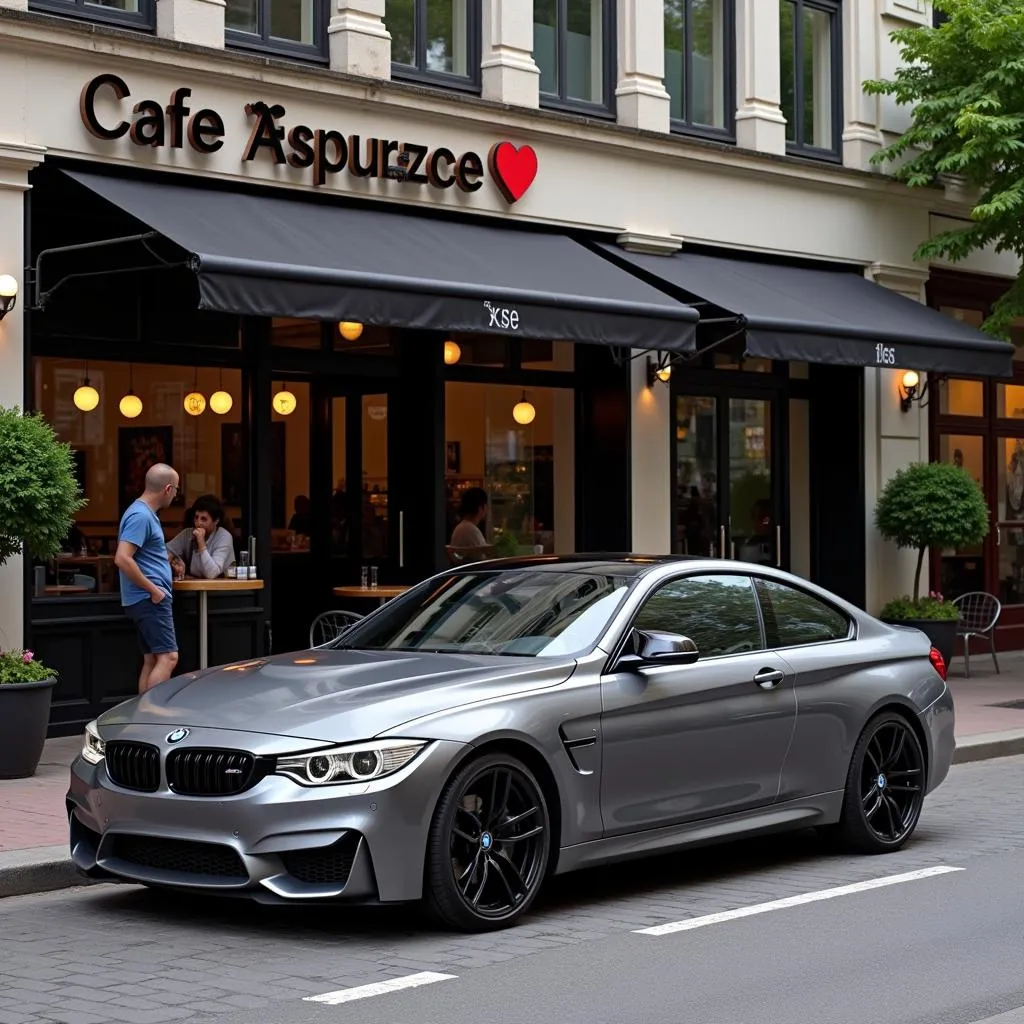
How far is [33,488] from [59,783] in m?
1.82

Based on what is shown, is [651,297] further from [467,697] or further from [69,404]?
[467,697]

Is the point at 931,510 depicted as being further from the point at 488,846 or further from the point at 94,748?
the point at 94,748

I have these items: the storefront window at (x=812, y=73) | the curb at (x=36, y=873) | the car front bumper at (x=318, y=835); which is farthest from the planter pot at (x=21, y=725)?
the storefront window at (x=812, y=73)

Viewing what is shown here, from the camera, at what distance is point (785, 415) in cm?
1995

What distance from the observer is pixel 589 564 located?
890cm

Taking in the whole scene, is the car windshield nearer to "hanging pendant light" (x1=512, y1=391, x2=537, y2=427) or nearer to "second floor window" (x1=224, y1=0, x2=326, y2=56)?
"second floor window" (x1=224, y1=0, x2=326, y2=56)

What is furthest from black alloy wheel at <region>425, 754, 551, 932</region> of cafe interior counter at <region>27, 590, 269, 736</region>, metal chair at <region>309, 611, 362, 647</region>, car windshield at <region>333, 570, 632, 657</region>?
metal chair at <region>309, 611, 362, 647</region>

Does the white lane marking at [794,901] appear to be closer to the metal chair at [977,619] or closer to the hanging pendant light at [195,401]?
the hanging pendant light at [195,401]

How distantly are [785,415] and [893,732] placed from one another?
35.6 ft

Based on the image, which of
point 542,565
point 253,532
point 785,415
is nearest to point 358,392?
point 253,532

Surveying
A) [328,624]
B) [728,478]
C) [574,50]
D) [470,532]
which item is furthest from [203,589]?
[728,478]

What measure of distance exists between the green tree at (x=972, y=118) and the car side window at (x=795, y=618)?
384 inches

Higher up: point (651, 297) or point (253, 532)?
point (651, 297)

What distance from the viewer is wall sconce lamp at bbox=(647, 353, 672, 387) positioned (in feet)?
57.9
